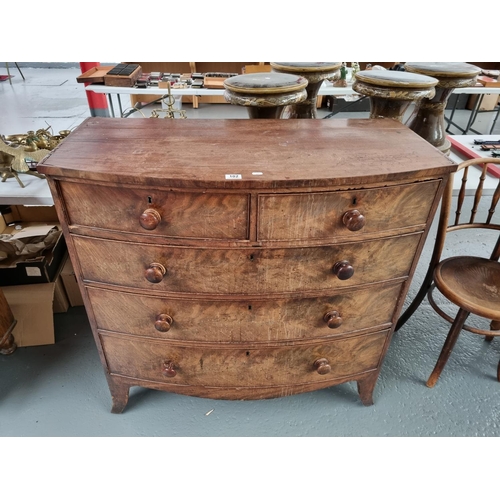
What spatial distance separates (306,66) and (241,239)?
85cm

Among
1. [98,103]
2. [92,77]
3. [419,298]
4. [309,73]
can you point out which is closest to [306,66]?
[309,73]

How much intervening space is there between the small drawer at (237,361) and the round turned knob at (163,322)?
123 millimetres

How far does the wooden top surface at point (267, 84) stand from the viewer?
1.32 metres

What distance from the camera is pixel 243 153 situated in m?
1.14

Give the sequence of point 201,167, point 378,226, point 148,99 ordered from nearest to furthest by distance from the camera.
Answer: point 201,167 → point 378,226 → point 148,99

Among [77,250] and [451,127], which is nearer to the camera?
[77,250]

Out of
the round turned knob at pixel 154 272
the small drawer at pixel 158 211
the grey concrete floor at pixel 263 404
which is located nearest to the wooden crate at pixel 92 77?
the grey concrete floor at pixel 263 404

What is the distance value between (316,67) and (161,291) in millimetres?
1065

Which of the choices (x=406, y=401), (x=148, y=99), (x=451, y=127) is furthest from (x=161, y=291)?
(x=148, y=99)

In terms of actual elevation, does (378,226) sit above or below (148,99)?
above

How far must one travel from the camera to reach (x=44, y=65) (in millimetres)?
8375

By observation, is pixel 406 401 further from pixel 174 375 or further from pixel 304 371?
pixel 174 375

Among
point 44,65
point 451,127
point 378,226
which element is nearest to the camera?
point 378,226

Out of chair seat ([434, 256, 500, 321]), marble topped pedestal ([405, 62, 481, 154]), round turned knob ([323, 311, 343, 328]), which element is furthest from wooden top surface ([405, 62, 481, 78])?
round turned knob ([323, 311, 343, 328])
